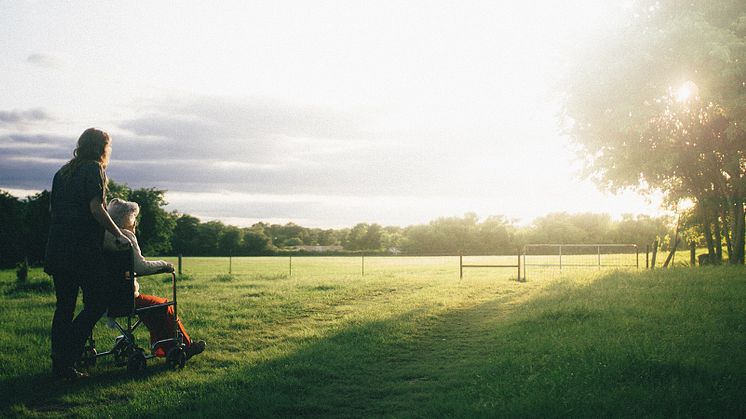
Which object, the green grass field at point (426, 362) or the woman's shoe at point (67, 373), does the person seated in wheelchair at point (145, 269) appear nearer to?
the green grass field at point (426, 362)

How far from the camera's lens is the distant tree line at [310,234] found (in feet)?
222

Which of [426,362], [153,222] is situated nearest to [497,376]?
[426,362]

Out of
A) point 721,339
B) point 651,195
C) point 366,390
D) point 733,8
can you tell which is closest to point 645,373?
point 721,339

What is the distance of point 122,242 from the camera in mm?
6242

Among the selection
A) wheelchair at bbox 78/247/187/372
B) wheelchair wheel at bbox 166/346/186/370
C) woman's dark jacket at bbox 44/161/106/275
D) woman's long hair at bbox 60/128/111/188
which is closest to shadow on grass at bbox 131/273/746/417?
wheelchair wheel at bbox 166/346/186/370

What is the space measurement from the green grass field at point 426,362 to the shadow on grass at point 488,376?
26mm

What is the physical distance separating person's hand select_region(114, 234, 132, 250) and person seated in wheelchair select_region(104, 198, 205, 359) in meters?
0.07

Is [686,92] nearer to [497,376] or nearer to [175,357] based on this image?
[497,376]

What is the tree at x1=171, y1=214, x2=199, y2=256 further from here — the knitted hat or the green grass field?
the knitted hat

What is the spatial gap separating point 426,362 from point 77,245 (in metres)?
4.93

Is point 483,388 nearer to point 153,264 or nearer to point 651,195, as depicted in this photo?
point 153,264

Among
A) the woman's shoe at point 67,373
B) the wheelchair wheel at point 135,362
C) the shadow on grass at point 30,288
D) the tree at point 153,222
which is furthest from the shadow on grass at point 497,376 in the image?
the tree at point 153,222

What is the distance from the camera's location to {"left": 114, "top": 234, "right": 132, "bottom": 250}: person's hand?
6.23 metres

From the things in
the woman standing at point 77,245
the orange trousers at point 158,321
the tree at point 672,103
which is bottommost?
the orange trousers at point 158,321
